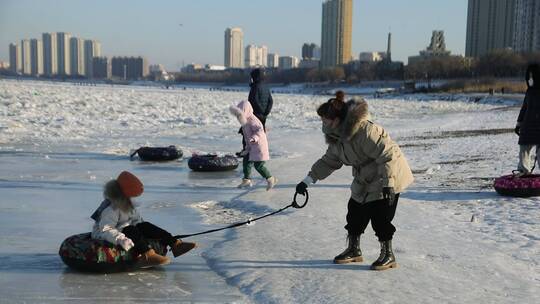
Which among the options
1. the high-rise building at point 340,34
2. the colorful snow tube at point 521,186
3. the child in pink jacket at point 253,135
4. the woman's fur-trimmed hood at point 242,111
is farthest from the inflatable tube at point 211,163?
the high-rise building at point 340,34

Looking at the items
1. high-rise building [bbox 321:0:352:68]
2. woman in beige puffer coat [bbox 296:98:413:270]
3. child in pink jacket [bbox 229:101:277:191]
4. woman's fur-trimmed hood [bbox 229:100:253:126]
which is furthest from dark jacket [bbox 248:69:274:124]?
high-rise building [bbox 321:0:352:68]

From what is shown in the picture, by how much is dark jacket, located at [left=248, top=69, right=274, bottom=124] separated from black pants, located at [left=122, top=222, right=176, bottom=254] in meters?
5.05

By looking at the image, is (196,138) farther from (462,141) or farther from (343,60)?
(343,60)

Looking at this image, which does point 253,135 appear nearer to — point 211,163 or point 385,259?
point 211,163

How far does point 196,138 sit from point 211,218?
10.4 meters

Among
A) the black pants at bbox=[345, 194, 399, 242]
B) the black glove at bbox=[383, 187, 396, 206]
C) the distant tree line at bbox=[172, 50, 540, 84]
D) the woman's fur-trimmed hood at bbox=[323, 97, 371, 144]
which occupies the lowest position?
the black pants at bbox=[345, 194, 399, 242]

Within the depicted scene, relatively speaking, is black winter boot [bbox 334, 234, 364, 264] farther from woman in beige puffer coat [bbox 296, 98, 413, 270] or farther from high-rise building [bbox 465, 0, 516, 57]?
high-rise building [bbox 465, 0, 516, 57]

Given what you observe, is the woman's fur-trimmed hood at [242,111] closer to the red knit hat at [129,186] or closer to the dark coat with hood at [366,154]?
the dark coat with hood at [366,154]

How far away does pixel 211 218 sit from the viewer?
6.85m

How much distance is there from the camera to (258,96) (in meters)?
9.60

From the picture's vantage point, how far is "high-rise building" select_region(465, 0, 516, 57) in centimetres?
13262

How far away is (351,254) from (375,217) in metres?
0.44

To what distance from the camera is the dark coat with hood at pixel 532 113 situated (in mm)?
7602

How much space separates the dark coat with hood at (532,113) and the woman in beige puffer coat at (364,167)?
3.84m
